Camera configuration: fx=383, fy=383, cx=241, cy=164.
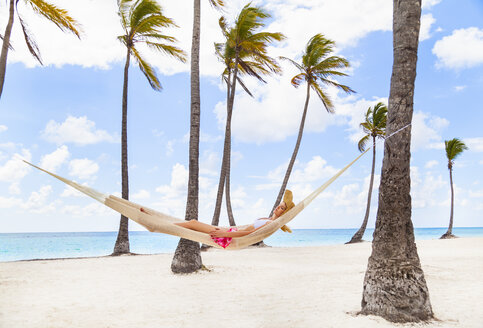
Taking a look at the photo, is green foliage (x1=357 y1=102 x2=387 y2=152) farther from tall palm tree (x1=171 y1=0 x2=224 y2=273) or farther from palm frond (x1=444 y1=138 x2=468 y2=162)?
tall palm tree (x1=171 y1=0 x2=224 y2=273)

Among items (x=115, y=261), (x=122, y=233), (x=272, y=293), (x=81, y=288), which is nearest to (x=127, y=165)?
(x=122, y=233)

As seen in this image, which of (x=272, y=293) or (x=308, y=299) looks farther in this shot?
(x=272, y=293)

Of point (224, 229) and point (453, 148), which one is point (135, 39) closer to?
point (224, 229)

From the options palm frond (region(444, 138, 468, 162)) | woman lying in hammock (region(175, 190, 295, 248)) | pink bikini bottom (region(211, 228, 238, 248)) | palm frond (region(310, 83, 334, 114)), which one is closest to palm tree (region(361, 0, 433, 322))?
woman lying in hammock (region(175, 190, 295, 248))

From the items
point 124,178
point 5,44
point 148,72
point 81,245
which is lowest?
point 81,245

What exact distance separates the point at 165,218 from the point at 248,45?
910 centimetres

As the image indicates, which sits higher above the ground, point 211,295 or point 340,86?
point 340,86

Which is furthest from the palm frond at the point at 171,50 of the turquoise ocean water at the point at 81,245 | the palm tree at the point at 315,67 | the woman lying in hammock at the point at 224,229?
the turquoise ocean water at the point at 81,245

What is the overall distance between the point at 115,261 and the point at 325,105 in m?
9.12

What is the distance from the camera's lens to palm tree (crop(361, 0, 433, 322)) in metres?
3.74

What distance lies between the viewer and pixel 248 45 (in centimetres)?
1177

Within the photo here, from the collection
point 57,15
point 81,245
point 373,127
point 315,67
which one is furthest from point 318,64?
point 81,245

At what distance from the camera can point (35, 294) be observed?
17.2 feet

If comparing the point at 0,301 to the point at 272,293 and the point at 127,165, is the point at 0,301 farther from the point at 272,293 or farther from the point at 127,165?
the point at 127,165
